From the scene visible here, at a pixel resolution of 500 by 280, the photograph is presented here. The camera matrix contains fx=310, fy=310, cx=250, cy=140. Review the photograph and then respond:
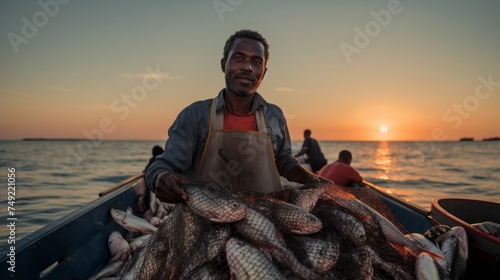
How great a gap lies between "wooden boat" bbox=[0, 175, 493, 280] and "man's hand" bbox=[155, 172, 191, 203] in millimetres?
1496

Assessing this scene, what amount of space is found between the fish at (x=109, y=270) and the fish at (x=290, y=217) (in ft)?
8.82

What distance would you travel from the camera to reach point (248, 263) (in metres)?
1.80

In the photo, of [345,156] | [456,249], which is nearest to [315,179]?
[456,249]

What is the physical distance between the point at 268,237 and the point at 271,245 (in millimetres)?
52

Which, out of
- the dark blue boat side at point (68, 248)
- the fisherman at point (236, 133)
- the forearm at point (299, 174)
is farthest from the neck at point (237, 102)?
the dark blue boat side at point (68, 248)

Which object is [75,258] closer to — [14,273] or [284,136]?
[14,273]

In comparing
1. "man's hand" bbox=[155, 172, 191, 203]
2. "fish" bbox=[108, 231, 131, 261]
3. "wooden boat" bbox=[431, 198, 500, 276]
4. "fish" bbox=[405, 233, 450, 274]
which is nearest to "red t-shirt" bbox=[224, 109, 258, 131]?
"man's hand" bbox=[155, 172, 191, 203]

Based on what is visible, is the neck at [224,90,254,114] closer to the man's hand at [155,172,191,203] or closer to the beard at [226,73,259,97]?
the beard at [226,73,259,97]

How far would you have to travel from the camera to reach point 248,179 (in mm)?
3277

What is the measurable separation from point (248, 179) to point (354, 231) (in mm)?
1355

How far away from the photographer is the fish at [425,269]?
2082 mm

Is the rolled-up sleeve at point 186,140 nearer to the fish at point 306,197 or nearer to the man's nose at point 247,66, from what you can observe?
the man's nose at point 247,66

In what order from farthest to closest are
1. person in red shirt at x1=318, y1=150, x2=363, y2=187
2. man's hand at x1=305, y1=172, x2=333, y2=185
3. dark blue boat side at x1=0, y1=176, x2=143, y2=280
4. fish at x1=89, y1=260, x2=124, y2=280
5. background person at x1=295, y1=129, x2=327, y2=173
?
background person at x1=295, y1=129, x2=327, y2=173, person in red shirt at x1=318, y1=150, x2=363, y2=187, fish at x1=89, y1=260, x2=124, y2=280, man's hand at x1=305, y1=172, x2=333, y2=185, dark blue boat side at x1=0, y1=176, x2=143, y2=280

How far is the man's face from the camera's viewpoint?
3.17 meters
